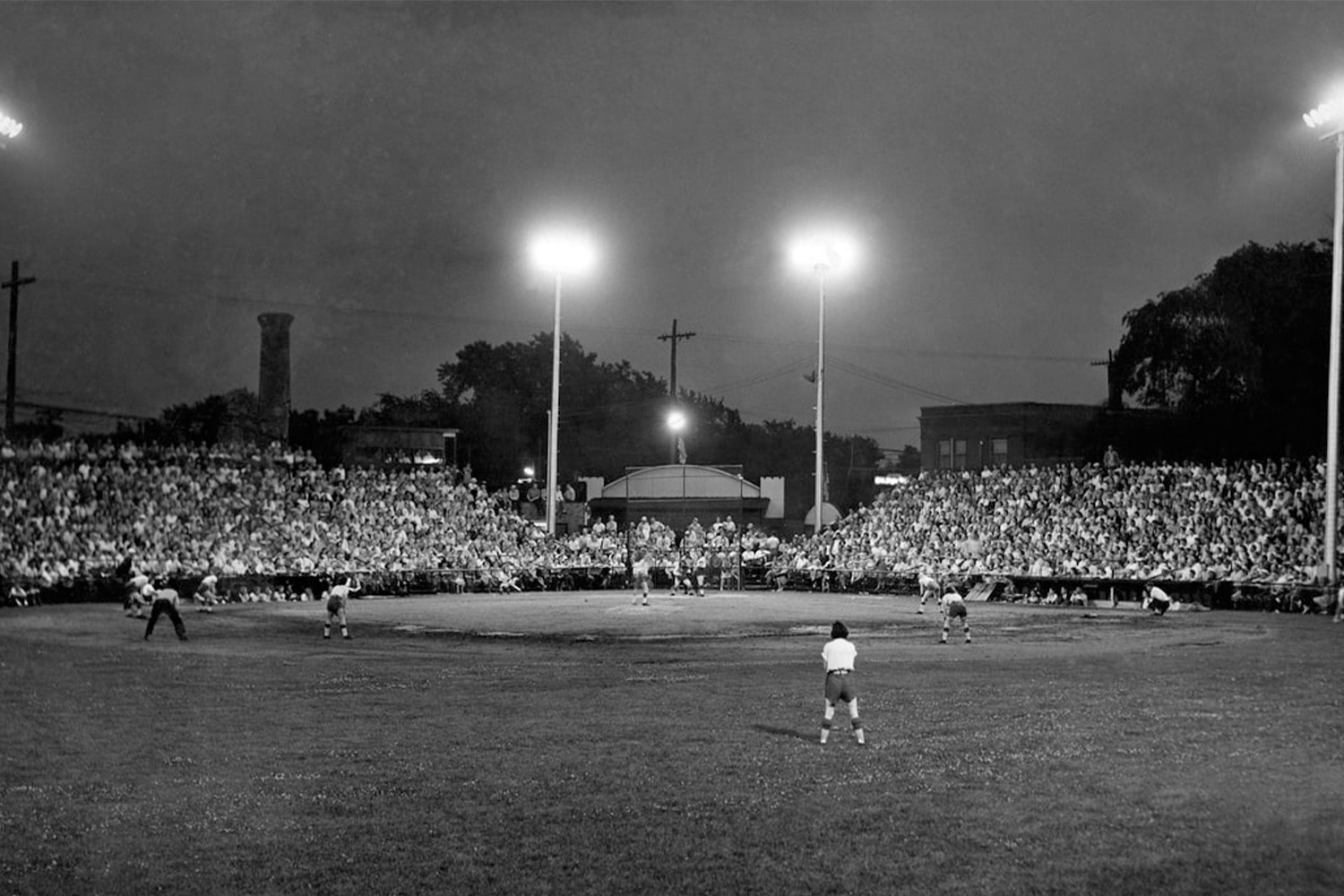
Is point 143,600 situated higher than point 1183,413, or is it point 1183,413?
point 1183,413

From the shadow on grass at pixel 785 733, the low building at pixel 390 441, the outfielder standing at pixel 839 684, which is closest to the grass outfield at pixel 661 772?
the shadow on grass at pixel 785 733

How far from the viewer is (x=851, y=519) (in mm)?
52500

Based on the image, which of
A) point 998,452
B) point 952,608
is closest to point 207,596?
point 952,608

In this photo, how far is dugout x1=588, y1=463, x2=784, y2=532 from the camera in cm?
6725

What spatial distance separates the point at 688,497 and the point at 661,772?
5606 centimetres

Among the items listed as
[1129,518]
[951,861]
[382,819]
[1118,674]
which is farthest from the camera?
[1129,518]

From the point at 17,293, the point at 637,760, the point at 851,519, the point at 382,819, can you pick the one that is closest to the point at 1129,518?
the point at 851,519

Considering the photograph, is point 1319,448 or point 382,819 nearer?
point 382,819

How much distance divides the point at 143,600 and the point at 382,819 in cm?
2208

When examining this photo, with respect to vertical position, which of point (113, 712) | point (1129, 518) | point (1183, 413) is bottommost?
point (113, 712)

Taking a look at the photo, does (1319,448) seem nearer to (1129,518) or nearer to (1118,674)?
(1129,518)

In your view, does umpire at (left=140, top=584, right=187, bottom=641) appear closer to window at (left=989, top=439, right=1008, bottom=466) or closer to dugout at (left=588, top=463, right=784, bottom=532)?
dugout at (left=588, top=463, right=784, bottom=532)

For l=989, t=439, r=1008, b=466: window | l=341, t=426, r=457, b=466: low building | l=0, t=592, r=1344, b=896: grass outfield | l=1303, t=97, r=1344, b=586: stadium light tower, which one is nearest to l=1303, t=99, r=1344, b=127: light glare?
l=1303, t=97, r=1344, b=586: stadium light tower

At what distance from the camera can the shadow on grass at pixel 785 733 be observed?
1369 cm
